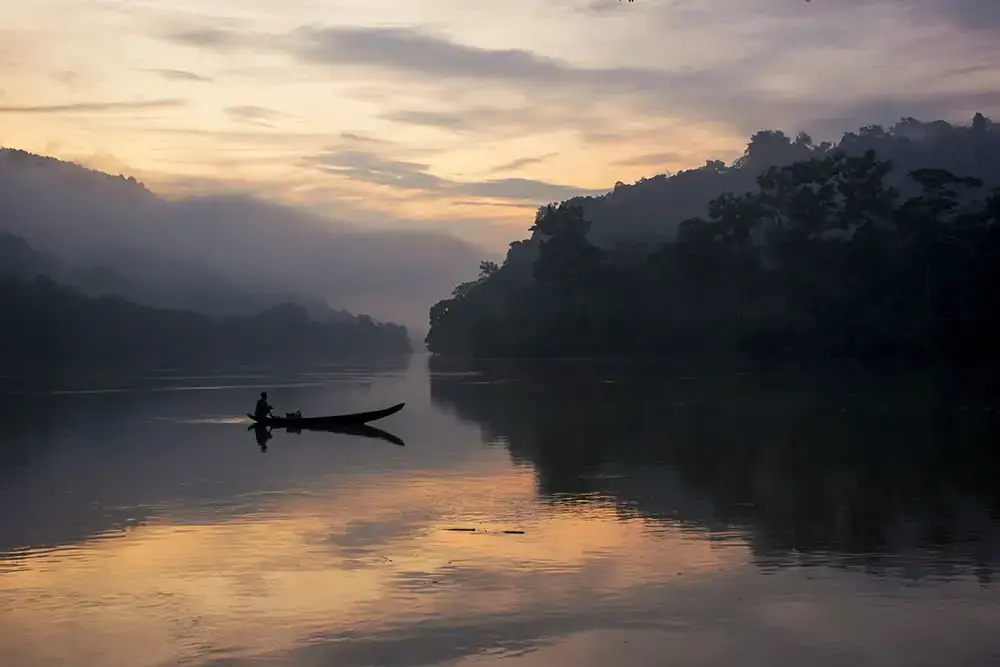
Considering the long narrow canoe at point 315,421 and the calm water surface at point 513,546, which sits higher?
the long narrow canoe at point 315,421

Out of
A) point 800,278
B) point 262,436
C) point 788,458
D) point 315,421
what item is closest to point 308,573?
point 788,458

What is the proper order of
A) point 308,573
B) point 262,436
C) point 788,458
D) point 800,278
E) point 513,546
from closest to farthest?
point 308,573
point 513,546
point 788,458
point 262,436
point 800,278

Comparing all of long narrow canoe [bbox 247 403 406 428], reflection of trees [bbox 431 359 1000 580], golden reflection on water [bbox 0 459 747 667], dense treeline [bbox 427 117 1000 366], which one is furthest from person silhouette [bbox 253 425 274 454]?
dense treeline [bbox 427 117 1000 366]

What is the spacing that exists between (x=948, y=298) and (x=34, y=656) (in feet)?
285

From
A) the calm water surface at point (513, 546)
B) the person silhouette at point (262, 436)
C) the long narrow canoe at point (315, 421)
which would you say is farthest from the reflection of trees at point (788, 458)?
the person silhouette at point (262, 436)

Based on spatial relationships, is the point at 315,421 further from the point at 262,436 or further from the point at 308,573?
the point at 308,573

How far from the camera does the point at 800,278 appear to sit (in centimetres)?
9938

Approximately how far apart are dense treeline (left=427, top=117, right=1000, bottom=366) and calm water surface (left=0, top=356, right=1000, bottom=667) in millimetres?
50850

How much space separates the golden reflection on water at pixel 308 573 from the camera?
13.7 m

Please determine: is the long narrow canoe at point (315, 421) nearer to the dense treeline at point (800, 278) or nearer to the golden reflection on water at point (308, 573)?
the golden reflection on water at point (308, 573)

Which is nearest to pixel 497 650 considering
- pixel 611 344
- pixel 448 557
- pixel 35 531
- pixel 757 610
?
pixel 757 610

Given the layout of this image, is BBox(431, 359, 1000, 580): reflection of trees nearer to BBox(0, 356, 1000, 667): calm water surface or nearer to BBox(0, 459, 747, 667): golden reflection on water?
BBox(0, 356, 1000, 667): calm water surface

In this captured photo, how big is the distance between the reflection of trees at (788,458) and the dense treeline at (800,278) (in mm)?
29836

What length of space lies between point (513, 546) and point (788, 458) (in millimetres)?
13620
